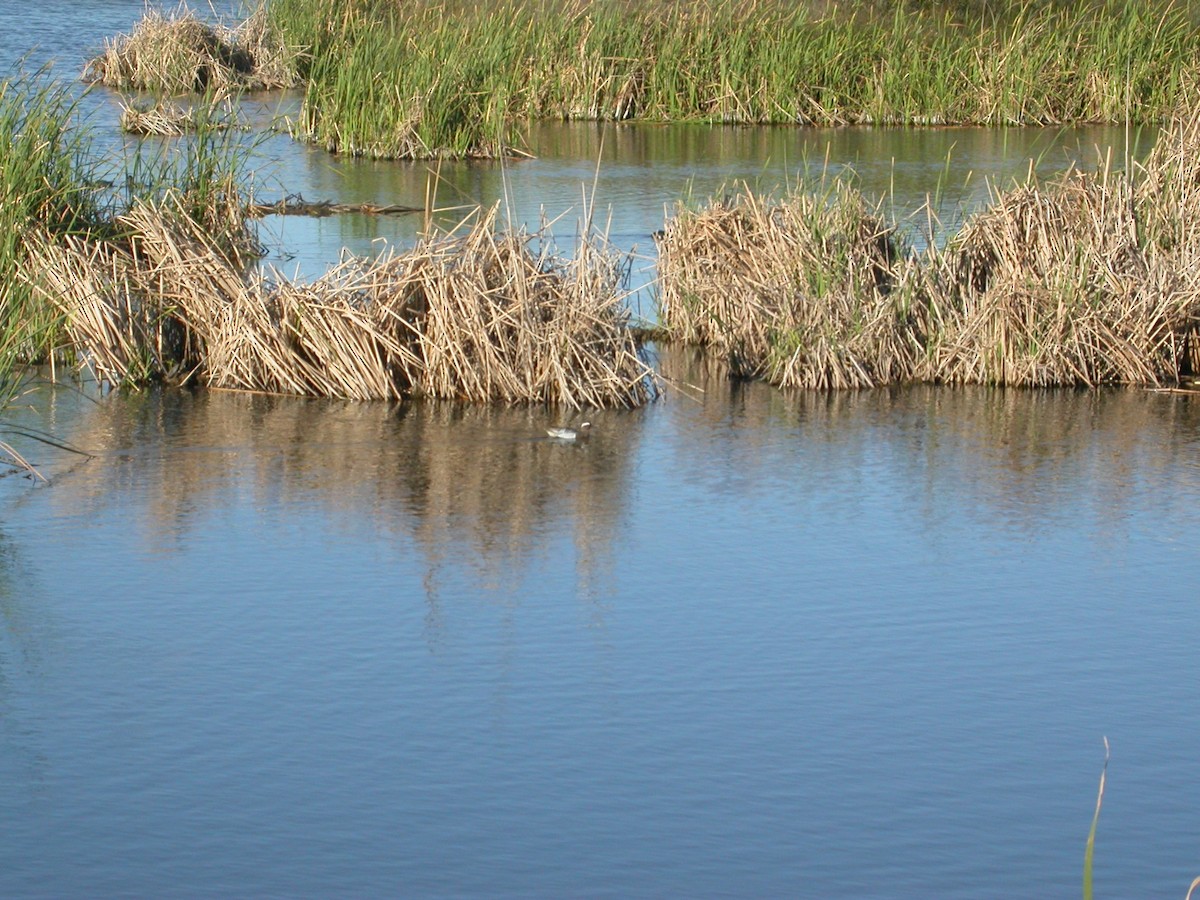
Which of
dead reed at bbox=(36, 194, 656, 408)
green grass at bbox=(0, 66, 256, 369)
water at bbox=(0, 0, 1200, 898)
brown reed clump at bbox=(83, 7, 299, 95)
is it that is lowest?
water at bbox=(0, 0, 1200, 898)

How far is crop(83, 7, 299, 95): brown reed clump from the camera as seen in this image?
16.8 meters

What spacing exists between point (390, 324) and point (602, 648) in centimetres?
273

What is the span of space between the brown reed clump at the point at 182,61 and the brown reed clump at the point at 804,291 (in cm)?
945

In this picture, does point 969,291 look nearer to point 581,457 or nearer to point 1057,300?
point 1057,300

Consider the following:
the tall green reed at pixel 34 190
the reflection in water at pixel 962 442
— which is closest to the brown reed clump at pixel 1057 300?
the reflection in water at pixel 962 442

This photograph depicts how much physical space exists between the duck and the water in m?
0.11

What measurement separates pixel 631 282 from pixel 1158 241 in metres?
2.49

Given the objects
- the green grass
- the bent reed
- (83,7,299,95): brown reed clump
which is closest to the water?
the bent reed

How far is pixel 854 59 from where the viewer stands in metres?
15.4

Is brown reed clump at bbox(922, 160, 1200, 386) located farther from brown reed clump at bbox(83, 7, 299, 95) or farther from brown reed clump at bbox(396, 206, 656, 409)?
brown reed clump at bbox(83, 7, 299, 95)

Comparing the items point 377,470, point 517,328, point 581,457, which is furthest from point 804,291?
point 377,470

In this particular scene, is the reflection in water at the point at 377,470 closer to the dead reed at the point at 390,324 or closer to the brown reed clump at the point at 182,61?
the dead reed at the point at 390,324

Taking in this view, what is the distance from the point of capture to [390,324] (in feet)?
22.1

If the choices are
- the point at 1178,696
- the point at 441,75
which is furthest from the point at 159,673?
the point at 441,75
